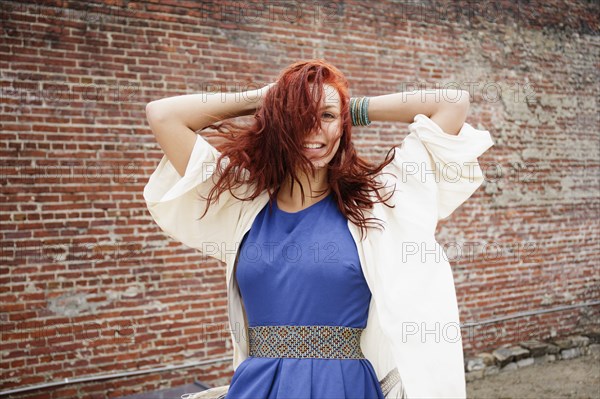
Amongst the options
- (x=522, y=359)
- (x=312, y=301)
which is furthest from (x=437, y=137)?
(x=522, y=359)

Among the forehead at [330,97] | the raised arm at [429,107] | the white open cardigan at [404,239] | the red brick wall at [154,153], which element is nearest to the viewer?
the white open cardigan at [404,239]

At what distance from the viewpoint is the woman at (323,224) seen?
66.2 inches

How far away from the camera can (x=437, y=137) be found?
184 cm

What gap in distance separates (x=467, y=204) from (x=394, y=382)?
454 centimetres

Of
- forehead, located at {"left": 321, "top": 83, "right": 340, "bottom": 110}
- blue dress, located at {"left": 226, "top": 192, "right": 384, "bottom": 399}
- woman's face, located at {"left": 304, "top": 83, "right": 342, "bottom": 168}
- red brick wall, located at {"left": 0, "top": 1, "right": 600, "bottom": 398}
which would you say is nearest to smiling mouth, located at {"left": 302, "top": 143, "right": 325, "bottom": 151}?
woman's face, located at {"left": 304, "top": 83, "right": 342, "bottom": 168}

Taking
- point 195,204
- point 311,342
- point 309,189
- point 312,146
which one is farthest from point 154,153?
point 311,342

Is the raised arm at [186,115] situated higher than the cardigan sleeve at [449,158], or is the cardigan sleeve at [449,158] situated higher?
the raised arm at [186,115]

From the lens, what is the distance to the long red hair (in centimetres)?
171

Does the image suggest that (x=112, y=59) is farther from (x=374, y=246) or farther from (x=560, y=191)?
(x=560, y=191)

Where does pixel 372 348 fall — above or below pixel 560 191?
below

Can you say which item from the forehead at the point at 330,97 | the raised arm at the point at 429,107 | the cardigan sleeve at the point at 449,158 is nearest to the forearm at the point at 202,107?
the forehead at the point at 330,97

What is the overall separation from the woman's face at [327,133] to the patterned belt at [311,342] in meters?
0.48

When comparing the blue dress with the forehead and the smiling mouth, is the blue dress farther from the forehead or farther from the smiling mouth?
the forehead

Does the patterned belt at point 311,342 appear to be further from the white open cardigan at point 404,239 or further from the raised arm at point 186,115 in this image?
the raised arm at point 186,115
